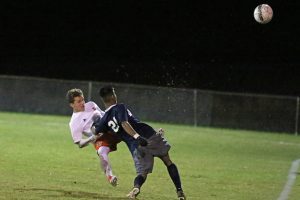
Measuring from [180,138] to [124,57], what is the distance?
71.7ft

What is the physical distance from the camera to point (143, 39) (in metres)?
45.2

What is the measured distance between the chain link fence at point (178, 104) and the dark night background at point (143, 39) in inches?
339

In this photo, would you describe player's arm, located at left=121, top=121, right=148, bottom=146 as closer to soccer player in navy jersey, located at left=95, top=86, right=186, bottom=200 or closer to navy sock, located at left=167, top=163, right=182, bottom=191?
soccer player in navy jersey, located at left=95, top=86, right=186, bottom=200

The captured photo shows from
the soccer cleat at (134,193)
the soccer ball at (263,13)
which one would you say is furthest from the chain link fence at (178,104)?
the soccer cleat at (134,193)

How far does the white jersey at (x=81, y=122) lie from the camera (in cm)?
1091

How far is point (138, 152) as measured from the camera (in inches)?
397

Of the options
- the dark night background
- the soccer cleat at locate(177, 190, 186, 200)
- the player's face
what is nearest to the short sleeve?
the player's face

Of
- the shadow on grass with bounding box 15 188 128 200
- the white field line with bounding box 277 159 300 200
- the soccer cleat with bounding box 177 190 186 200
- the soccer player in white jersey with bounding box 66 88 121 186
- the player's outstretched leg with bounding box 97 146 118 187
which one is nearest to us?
the soccer cleat with bounding box 177 190 186 200

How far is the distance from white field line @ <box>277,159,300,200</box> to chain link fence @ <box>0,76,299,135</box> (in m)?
11.3

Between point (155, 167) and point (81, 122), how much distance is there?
4.14 meters

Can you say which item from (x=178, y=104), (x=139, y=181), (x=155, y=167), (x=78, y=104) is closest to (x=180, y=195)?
(x=139, y=181)

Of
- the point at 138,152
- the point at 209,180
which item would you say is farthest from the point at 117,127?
the point at 209,180

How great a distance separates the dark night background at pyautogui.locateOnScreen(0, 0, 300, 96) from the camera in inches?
1625

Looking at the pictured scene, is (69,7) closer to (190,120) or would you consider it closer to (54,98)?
(54,98)
